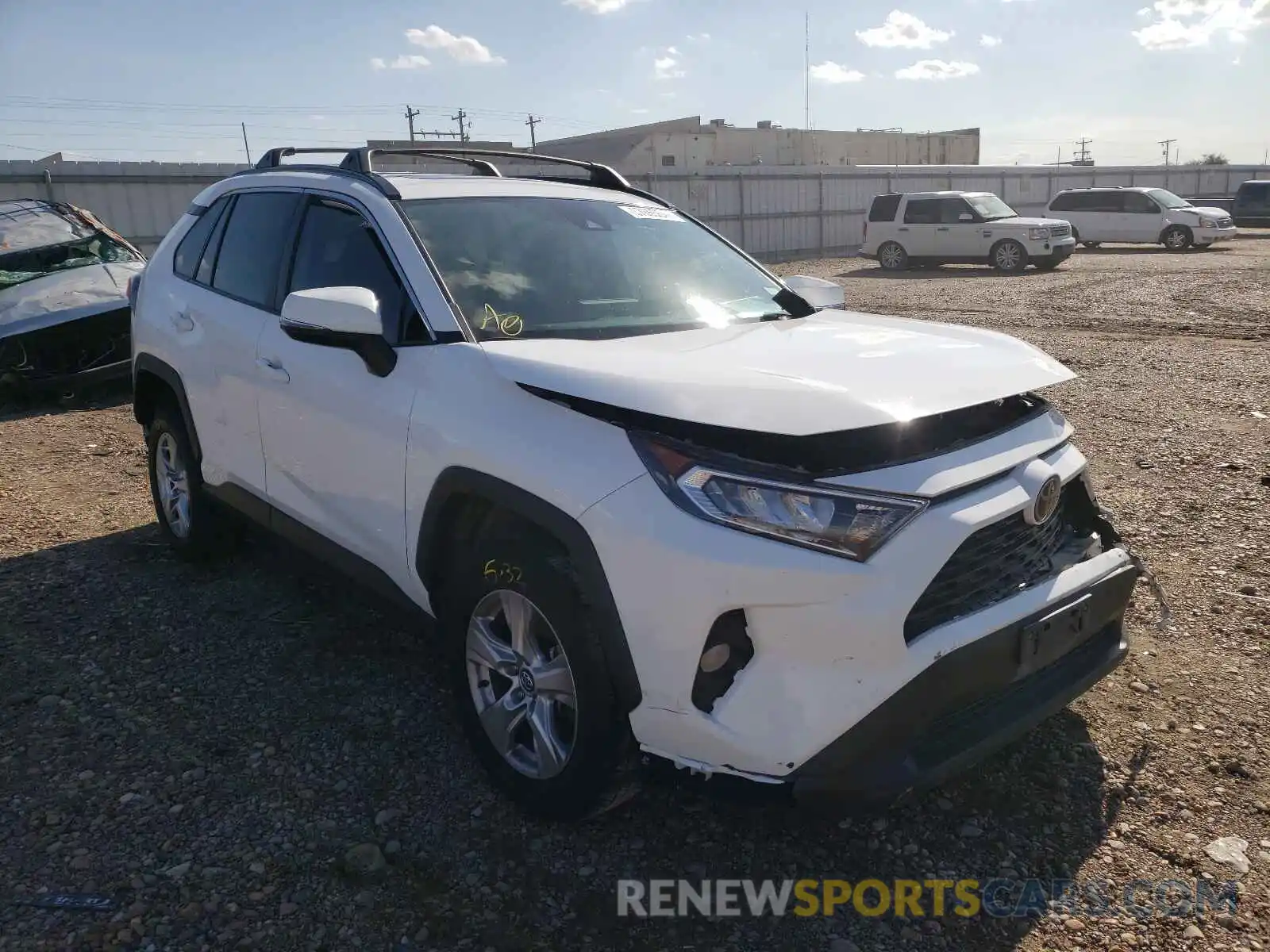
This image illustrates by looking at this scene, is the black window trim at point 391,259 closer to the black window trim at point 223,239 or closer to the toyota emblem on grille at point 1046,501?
the black window trim at point 223,239

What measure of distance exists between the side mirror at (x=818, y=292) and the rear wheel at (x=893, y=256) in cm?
1939

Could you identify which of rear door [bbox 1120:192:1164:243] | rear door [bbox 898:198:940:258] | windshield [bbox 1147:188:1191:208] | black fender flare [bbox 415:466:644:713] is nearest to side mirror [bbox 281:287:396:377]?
black fender flare [bbox 415:466:644:713]

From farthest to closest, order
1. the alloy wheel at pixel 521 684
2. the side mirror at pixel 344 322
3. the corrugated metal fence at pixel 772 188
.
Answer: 1. the corrugated metal fence at pixel 772 188
2. the side mirror at pixel 344 322
3. the alloy wheel at pixel 521 684

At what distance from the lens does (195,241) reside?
460 cm

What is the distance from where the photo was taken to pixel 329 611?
4270 millimetres

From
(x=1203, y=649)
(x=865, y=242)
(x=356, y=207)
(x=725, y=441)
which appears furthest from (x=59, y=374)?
(x=865, y=242)

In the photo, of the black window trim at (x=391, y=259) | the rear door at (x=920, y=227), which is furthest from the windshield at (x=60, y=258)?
the rear door at (x=920, y=227)

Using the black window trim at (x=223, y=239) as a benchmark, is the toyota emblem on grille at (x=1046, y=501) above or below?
below

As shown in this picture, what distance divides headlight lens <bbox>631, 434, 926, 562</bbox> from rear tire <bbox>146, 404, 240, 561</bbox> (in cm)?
304

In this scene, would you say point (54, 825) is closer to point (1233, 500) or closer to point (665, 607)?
point (665, 607)

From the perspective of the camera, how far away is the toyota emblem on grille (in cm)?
249

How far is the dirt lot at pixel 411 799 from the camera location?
2.41 m

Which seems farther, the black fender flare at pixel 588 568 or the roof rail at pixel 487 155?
the roof rail at pixel 487 155

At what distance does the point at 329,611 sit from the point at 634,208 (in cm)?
217
